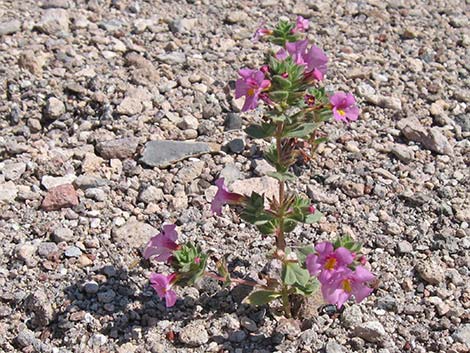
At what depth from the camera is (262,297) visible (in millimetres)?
3344

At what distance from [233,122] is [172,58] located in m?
0.72

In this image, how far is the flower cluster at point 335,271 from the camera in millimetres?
2852

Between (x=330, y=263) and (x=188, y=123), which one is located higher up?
(x=330, y=263)

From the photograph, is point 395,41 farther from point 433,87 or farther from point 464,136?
point 464,136

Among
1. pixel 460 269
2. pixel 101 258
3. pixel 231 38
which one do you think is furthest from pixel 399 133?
pixel 101 258

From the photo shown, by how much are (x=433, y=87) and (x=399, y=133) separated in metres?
0.53

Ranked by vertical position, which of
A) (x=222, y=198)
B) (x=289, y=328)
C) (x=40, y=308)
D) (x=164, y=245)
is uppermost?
(x=222, y=198)

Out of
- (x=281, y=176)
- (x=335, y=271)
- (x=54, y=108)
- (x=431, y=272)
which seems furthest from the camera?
(x=54, y=108)

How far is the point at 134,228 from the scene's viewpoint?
3742mm

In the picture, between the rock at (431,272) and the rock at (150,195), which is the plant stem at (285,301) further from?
the rock at (150,195)

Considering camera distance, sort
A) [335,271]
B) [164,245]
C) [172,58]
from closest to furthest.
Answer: [335,271] → [164,245] → [172,58]

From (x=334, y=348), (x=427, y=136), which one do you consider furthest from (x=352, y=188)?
(x=334, y=348)

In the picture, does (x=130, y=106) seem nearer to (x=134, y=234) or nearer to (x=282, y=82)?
(x=134, y=234)

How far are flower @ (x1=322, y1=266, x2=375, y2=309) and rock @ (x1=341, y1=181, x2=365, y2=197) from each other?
1.13 metres
